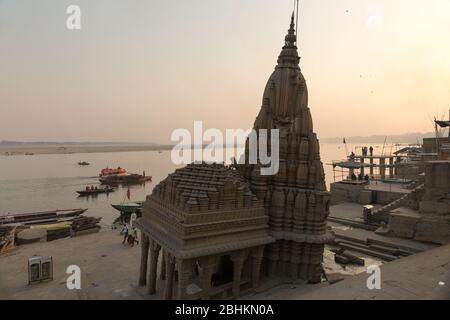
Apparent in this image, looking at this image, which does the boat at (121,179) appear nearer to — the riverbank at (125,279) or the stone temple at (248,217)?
the riverbank at (125,279)

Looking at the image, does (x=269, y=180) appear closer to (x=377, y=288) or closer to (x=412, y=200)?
(x=377, y=288)

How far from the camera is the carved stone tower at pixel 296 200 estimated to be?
14461 millimetres

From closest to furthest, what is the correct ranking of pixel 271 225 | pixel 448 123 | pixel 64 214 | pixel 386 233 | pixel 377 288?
pixel 377 288, pixel 271 225, pixel 386 233, pixel 448 123, pixel 64 214

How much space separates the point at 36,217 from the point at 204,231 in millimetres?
28232

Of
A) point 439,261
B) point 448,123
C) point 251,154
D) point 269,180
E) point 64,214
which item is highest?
point 448,123

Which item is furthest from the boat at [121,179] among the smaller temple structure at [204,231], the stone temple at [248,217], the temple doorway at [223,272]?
the temple doorway at [223,272]

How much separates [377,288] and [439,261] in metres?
4.82

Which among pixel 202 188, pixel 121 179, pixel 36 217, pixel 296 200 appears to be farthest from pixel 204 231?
pixel 121 179

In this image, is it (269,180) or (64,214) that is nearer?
(269,180)

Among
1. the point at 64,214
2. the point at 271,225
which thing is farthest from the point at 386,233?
the point at 64,214

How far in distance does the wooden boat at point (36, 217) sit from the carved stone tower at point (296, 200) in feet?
81.9

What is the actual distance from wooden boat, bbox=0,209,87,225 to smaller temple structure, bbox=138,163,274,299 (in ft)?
74.6
